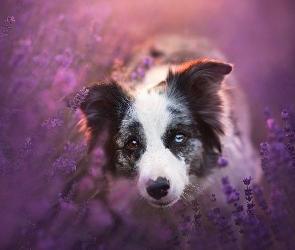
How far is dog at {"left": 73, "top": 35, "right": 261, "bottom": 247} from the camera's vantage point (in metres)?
2.29

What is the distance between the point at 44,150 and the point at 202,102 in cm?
116

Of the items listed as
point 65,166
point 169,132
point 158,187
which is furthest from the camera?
point 169,132

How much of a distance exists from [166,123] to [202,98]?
0.37 metres

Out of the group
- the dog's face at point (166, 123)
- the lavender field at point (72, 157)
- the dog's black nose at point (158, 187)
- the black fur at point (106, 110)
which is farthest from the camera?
the black fur at point (106, 110)

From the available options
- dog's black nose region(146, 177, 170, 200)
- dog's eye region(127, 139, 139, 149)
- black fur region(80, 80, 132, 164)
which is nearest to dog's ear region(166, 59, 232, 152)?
black fur region(80, 80, 132, 164)

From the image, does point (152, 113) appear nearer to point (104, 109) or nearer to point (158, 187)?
point (104, 109)

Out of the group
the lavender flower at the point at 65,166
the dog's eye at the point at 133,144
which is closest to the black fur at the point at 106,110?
the dog's eye at the point at 133,144

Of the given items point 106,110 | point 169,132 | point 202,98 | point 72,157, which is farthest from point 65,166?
point 202,98

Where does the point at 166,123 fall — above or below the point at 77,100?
above

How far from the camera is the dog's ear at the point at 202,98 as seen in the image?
2.57m

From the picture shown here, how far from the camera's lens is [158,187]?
198cm

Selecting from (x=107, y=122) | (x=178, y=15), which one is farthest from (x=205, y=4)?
(x=107, y=122)

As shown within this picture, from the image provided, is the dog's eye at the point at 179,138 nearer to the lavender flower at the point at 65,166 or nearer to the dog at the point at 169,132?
the dog at the point at 169,132

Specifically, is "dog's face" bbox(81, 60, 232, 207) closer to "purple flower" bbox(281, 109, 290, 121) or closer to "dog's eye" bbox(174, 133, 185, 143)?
"dog's eye" bbox(174, 133, 185, 143)
